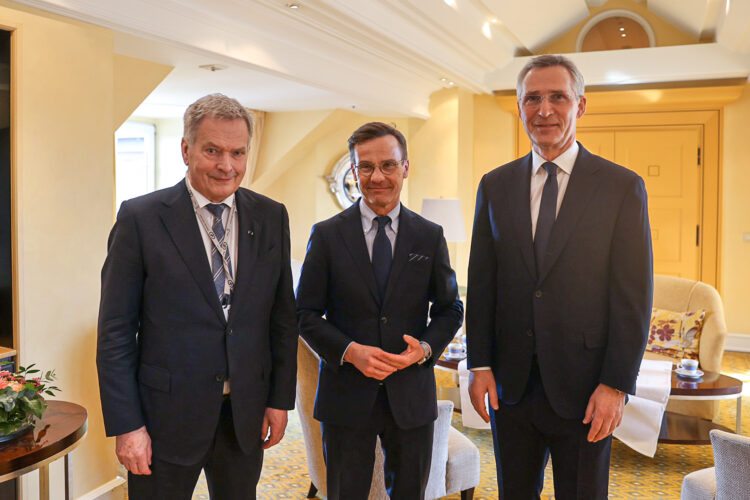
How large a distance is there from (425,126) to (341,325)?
20.3 ft

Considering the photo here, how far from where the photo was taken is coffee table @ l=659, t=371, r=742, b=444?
3.91 metres

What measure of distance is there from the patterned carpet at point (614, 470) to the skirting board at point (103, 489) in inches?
16.7

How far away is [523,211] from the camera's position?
1930 mm

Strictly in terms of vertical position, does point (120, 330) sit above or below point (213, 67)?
below

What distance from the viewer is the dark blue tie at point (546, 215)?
1897mm

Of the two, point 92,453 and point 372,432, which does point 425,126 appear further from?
point 372,432

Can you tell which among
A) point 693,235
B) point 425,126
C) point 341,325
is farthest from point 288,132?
point 341,325

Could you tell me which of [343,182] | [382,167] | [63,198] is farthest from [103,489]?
[343,182]

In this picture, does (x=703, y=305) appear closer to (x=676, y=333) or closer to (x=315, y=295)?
(x=676, y=333)

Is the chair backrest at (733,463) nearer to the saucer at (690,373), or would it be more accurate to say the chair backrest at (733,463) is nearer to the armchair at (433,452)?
the armchair at (433,452)

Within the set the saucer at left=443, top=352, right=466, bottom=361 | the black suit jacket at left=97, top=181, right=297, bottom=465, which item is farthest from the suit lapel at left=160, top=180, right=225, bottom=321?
the saucer at left=443, top=352, right=466, bottom=361

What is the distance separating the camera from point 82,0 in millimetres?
3117

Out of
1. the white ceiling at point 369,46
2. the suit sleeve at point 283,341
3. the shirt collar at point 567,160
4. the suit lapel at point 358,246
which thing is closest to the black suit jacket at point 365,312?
the suit lapel at point 358,246

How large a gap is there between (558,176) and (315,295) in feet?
2.83
